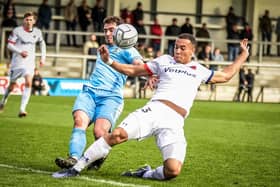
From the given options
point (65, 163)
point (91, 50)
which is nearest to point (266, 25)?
point (91, 50)

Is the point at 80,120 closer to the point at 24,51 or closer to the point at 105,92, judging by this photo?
→ the point at 105,92

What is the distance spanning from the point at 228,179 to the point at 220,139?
Result: 634cm

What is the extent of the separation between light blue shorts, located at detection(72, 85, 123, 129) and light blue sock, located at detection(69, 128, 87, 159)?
43 centimetres

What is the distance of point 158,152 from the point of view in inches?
600

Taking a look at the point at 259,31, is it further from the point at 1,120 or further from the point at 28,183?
the point at 28,183

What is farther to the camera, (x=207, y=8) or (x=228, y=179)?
(x=207, y=8)

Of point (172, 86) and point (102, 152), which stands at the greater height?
point (172, 86)

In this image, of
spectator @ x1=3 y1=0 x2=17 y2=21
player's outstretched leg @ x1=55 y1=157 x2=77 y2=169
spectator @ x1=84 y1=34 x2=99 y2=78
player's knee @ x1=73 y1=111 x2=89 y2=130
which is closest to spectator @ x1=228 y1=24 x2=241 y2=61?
spectator @ x1=84 y1=34 x2=99 y2=78

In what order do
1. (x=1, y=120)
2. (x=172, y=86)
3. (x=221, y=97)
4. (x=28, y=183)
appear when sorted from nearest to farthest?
(x=28, y=183), (x=172, y=86), (x=1, y=120), (x=221, y=97)

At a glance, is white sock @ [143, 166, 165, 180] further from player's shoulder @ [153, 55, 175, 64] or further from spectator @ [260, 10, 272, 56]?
spectator @ [260, 10, 272, 56]

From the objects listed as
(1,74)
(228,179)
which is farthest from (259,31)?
(228,179)

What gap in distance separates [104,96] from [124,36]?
3.75ft

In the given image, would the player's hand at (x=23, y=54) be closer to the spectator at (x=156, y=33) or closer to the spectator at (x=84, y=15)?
the spectator at (x=84, y=15)

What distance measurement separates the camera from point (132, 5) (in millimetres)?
41250
